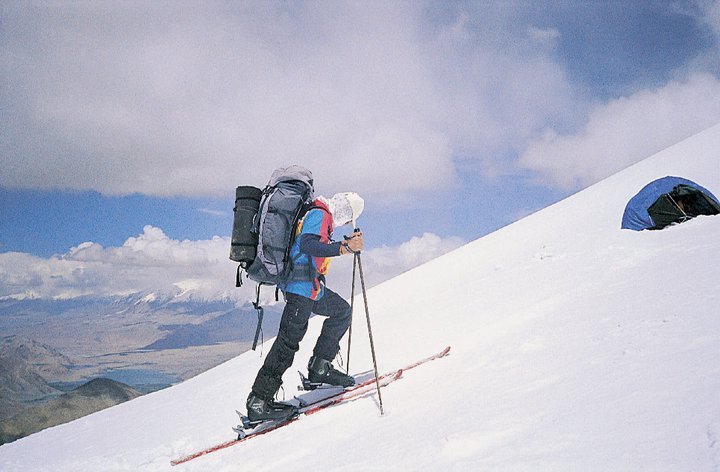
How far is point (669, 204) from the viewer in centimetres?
1379

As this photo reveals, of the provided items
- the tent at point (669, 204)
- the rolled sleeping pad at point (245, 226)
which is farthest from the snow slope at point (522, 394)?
the tent at point (669, 204)

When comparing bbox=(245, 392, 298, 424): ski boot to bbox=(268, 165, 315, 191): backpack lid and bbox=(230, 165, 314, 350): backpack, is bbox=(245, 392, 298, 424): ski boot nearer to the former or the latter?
bbox=(230, 165, 314, 350): backpack

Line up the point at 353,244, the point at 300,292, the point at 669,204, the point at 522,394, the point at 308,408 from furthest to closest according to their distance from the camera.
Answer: the point at 669,204 < the point at 308,408 < the point at 300,292 < the point at 353,244 < the point at 522,394

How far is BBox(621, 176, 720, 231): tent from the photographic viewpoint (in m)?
13.6

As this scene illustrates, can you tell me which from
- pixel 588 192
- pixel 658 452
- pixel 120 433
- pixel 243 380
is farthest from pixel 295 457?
pixel 588 192

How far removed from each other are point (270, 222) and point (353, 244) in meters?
0.96

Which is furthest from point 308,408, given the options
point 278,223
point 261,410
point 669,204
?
point 669,204

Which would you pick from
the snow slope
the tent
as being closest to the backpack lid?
the snow slope

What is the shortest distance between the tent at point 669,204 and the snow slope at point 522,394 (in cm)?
239

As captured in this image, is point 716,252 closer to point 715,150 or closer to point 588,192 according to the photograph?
point 588,192

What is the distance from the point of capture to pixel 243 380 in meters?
9.98

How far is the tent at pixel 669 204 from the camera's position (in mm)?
13562

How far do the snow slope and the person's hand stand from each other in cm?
167

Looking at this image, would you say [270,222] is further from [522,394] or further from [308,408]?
[522,394]
